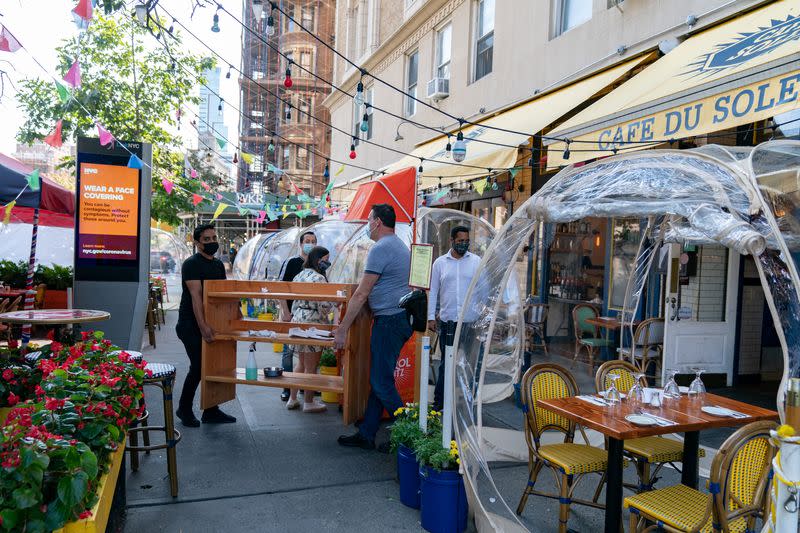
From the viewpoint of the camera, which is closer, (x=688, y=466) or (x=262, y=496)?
(x=688, y=466)

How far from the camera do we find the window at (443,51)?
14429mm

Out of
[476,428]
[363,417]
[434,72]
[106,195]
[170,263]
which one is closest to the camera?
[476,428]

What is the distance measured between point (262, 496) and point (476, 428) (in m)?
1.69

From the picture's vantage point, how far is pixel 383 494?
4.63 metres

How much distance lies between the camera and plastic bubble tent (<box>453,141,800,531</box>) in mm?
2738

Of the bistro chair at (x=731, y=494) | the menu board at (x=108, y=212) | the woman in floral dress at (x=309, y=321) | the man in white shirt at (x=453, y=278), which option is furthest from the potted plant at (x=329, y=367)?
the bistro chair at (x=731, y=494)

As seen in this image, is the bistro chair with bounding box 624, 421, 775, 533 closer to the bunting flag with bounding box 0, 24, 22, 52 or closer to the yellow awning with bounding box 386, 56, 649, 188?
the yellow awning with bounding box 386, 56, 649, 188

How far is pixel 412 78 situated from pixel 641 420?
47.7 ft

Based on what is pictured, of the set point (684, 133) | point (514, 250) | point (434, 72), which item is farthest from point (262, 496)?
point (434, 72)

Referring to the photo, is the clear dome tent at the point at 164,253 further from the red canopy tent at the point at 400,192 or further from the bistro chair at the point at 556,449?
the bistro chair at the point at 556,449

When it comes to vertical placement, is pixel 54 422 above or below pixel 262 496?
above

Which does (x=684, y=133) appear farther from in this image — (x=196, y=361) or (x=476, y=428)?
(x=196, y=361)

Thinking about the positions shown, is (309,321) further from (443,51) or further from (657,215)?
(443,51)

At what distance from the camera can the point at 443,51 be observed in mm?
14773
